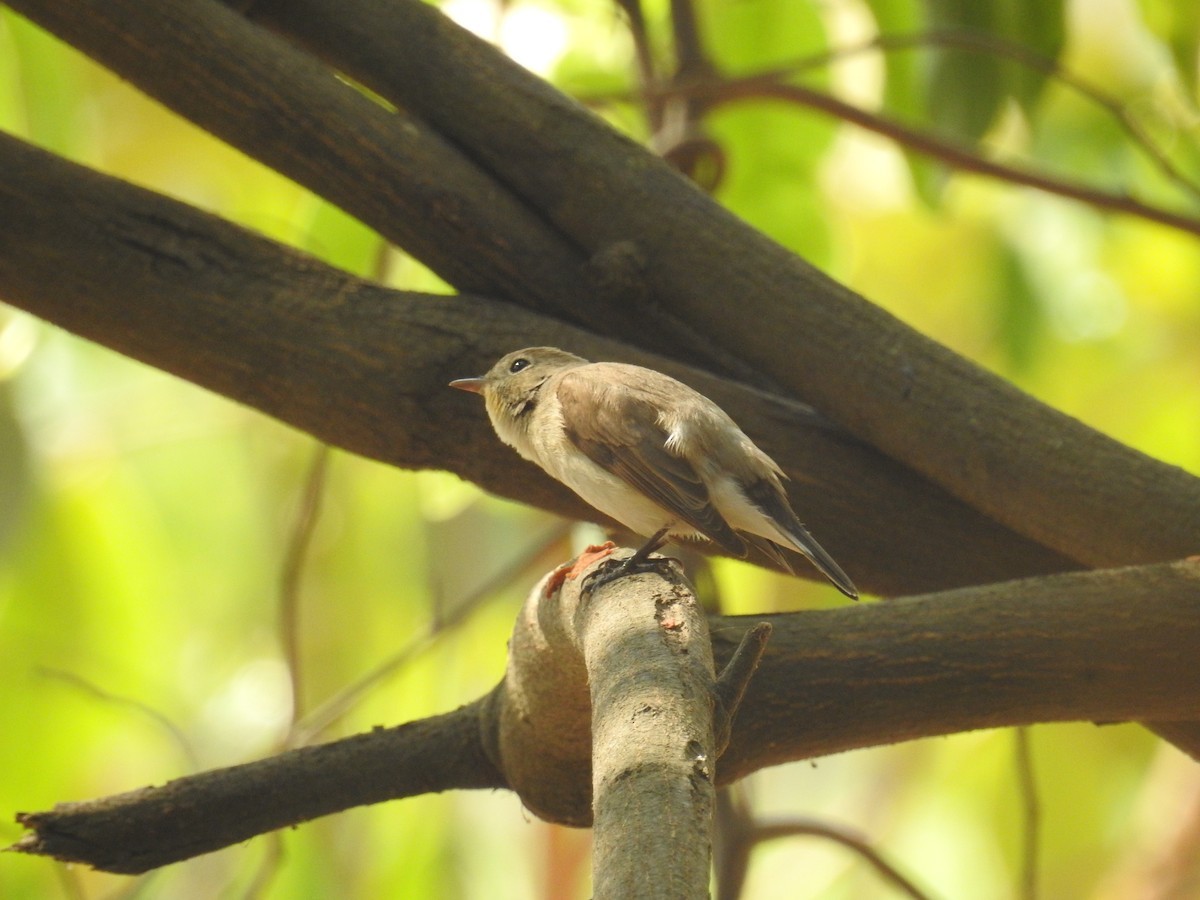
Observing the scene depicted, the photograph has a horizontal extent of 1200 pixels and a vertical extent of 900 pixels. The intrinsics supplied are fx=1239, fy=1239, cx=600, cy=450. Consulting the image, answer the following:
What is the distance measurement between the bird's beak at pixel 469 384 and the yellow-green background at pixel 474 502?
1.50 meters

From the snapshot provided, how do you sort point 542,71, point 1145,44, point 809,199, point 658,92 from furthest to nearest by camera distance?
point 1145,44, point 542,71, point 809,199, point 658,92

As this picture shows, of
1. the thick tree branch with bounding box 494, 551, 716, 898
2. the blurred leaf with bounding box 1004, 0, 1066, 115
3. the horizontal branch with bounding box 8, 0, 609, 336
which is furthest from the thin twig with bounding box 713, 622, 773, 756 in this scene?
the blurred leaf with bounding box 1004, 0, 1066, 115

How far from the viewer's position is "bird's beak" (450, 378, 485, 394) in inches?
112

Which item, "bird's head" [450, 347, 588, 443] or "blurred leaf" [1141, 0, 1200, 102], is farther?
"blurred leaf" [1141, 0, 1200, 102]

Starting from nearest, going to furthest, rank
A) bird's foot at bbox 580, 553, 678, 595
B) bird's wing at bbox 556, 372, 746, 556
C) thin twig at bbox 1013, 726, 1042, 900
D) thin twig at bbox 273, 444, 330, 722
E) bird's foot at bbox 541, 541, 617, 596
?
bird's foot at bbox 580, 553, 678, 595
bird's foot at bbox 541, 541, 617, 596
bird's wing at bbox 556, 372, 746, 556
thin twig at bbox 1013, 726, 1042, 900
thin twig at bbox 273, 444, 330, 722

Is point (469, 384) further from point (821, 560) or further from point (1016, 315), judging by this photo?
point (1016, 315)

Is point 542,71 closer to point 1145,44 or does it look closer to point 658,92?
point 658,92

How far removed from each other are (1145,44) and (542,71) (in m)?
4.38

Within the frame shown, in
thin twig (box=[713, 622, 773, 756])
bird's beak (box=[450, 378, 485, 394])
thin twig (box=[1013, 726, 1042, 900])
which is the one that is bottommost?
thin twig (box=[713, 622, 773, 756])

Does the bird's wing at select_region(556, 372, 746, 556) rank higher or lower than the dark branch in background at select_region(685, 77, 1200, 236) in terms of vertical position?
lower

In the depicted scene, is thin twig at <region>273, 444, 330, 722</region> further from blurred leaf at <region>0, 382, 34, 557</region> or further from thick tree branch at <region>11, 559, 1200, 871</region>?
blurred leaf at <region>0, 382, 34, 557</region>

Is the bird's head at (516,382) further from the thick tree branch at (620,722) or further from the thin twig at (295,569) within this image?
the thin twig at (295,569)

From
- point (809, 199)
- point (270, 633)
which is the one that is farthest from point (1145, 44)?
point (270, 633)

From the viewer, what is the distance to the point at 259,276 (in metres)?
2.86
